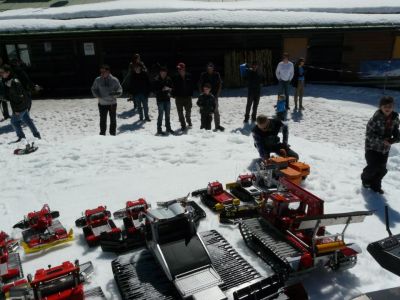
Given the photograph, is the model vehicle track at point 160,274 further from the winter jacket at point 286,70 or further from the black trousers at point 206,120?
the winter jacket at point 286,70

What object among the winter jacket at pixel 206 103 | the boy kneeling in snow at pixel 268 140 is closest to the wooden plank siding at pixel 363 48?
the winter jacket at pixel 206 103

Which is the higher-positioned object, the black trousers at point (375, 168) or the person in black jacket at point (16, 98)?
the person in black jacket at point (16, 98)

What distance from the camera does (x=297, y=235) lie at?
5254 millimetres

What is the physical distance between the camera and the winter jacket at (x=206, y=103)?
11.3 metres

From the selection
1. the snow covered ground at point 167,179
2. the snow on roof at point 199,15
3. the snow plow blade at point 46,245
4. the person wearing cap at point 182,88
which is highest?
the snow on roof at point 199,15

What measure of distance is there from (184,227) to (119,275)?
40.7 inches

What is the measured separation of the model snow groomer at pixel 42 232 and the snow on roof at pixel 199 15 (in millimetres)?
13959

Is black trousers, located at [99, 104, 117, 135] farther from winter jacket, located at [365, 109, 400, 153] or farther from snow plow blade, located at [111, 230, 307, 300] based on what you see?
winter jacket, located at [365, 109, 400, 153]

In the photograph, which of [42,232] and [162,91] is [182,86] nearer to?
[162,91]

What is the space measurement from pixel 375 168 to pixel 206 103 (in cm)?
563

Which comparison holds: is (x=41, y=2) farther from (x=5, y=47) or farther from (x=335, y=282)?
(x=335, y=282)

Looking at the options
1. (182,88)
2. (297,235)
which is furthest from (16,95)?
(297,235)

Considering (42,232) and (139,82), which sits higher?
(139,82)

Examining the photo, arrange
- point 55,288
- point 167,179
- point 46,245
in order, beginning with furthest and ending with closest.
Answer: point 167,179 → point 46,245 → point 55,288
